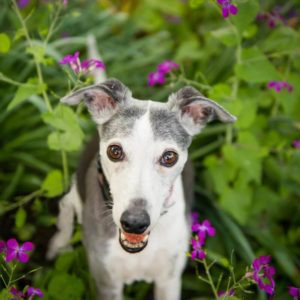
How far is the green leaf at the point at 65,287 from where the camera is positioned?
249 cm

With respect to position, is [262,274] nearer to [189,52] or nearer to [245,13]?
[245,13]

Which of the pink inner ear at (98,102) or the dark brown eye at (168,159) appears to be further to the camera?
the pink inner ear at (98,102)

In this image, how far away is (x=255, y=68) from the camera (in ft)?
9.06

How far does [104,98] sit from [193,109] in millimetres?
435

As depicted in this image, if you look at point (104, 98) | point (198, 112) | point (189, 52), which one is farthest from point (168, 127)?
point (189, 52)

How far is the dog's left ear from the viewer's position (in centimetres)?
209

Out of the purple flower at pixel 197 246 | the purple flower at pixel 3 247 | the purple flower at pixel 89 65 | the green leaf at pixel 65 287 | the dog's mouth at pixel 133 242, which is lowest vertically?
the green leaf at pixel 65 287

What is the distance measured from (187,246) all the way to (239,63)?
1.14 meters

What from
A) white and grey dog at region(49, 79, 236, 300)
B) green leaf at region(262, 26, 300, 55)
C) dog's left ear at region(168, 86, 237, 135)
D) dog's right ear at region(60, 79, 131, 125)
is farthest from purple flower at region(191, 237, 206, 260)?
green leaf at region(262, 26, 300, 55)

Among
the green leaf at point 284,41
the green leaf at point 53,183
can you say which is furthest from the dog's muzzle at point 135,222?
the green leaf at point 284,41

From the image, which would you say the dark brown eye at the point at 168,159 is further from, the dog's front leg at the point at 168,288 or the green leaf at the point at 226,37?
the green leaf at the point at 226,37

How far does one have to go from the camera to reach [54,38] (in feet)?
12.4

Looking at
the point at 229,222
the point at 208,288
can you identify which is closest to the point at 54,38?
the point at 229,222

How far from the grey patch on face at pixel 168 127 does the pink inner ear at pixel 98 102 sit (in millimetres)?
249
